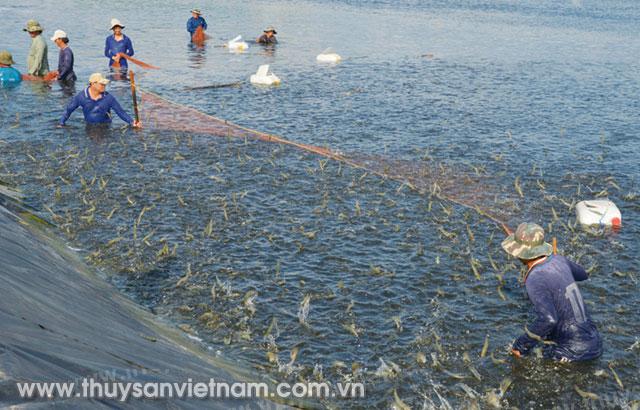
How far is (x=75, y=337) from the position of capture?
21.5 feet

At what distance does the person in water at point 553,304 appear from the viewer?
26.3 ft

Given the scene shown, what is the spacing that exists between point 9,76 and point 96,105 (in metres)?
6.58

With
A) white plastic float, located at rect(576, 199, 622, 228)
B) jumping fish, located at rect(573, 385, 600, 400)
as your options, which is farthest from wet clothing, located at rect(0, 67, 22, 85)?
jumping fish, located at rect(573, 385, 600, 400)

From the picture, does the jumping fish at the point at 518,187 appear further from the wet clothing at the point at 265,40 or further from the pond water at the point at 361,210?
the wet clothing at the point at 265,40

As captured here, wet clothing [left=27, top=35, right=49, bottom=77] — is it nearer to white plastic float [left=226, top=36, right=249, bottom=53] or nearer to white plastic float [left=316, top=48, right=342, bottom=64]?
white plastic float [left=226, top=36, right=249, bottom=53]

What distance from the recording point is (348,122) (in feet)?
67.4

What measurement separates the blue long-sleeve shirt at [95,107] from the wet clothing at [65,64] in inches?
215

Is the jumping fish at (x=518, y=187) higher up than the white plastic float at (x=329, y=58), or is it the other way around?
the white plastic float at (x=329, y=58)

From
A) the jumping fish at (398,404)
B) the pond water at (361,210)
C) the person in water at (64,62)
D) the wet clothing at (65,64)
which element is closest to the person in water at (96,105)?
the pond water at (361,210)

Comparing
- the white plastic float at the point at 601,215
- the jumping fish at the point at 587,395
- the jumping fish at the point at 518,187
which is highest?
the white plastic float at the point at 601,215

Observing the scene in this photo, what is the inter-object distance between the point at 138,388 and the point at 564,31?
43.3 metres

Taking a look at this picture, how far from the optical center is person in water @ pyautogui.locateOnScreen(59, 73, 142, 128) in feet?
59.4

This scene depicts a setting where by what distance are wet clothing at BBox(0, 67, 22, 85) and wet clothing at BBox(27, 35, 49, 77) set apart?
83cm

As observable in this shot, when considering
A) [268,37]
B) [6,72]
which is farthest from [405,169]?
[268,37]
